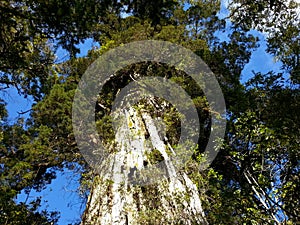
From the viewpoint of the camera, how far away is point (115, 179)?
4.93 meters

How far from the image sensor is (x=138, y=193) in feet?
15.0

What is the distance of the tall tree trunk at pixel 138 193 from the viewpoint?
4.00 meters

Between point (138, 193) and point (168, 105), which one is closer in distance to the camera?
point (138, 193)

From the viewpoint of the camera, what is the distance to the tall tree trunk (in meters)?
4.00

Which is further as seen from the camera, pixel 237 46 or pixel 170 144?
pixel 237 46

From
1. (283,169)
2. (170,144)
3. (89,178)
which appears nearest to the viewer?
(283,169)

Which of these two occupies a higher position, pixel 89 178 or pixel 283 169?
pixel 89 178

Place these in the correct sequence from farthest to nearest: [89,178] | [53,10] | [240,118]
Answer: [89,178] < [240,118] < [53,10]

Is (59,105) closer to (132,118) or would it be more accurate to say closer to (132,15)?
(132,118)

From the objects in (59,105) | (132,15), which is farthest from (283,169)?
(132,15)

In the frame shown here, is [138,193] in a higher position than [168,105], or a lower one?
lower

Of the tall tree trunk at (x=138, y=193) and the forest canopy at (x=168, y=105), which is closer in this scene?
the forest canopy at (x=168, y=105)

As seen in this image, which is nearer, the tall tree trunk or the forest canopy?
the forest canopy

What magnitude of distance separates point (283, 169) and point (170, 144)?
2566 mm
